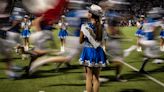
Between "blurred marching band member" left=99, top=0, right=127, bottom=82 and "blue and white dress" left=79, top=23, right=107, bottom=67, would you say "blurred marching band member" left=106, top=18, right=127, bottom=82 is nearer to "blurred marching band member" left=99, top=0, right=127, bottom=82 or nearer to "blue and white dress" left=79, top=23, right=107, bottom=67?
"blurred marching band member" left=99, top=0, right=127, bottom=82

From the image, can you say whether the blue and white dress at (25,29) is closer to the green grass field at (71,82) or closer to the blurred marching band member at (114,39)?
the green grass field at (71,82)

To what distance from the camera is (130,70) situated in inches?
542

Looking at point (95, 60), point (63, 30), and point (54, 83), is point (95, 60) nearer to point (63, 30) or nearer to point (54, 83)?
point (54, 83)

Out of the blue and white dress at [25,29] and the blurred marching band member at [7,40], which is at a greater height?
the blurred marching band member at [7,40]

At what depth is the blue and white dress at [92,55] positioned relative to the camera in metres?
8.66

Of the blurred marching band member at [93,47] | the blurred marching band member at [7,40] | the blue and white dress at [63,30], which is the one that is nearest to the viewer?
the blurred marching band member at [93,47]

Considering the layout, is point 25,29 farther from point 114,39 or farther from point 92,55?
point 92,55

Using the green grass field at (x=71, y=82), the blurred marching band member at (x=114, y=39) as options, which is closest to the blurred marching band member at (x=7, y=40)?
the green grass field at (x=71, y=82)

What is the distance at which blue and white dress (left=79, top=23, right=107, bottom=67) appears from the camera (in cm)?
866

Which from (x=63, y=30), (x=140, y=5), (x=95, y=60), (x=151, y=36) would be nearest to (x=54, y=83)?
(x=95, y=60)

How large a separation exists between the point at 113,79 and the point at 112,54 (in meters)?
0.79

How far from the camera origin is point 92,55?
8727mm

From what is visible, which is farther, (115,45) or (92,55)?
(115,45)

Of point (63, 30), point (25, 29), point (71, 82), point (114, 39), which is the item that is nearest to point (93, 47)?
point (71, 82)
